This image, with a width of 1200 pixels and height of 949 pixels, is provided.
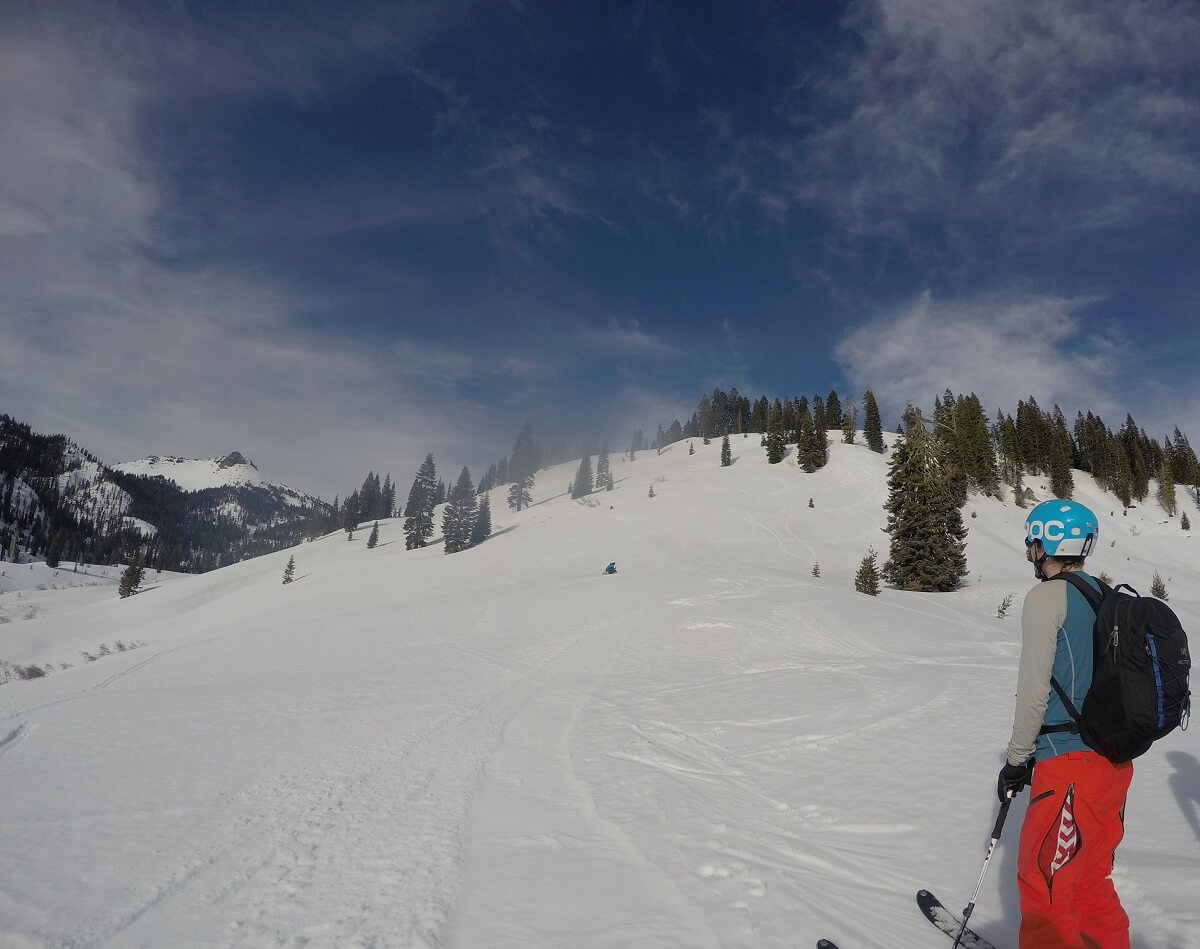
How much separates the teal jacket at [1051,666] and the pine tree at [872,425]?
97974 millimetres

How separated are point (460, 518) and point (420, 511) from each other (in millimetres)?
10845

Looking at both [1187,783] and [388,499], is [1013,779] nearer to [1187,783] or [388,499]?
[1187,783]

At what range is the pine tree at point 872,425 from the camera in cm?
9225

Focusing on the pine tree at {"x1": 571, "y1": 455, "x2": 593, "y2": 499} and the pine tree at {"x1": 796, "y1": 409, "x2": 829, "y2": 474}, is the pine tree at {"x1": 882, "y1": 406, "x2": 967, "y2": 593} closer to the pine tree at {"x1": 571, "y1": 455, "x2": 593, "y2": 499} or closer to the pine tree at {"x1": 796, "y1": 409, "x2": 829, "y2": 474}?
the pine tree at {"x1": 796, "y1": 409, "x2": 829, "y2": 474}

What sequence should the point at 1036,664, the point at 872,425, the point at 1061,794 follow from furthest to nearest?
1. the point at 872,425
2. the point at 1036,664
3. the point at 1061,794

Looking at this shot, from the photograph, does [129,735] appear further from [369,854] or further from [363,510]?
[363,510]

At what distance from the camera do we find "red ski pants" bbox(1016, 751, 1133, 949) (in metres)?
2.98

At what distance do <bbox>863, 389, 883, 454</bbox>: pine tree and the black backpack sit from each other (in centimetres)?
9815

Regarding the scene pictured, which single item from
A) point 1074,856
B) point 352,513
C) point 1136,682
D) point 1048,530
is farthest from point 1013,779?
point 352,513

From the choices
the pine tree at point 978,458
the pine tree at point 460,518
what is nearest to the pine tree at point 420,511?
the pine tree at point 460,518

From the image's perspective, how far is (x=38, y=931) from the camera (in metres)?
3.48

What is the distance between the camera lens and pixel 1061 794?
123 inches

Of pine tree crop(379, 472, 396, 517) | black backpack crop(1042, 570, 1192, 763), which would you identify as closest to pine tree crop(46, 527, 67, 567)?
pine tree crop(379, 472, 396, 517)

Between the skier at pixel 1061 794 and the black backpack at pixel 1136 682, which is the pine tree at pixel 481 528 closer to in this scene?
the skier at pixel 1061 794
